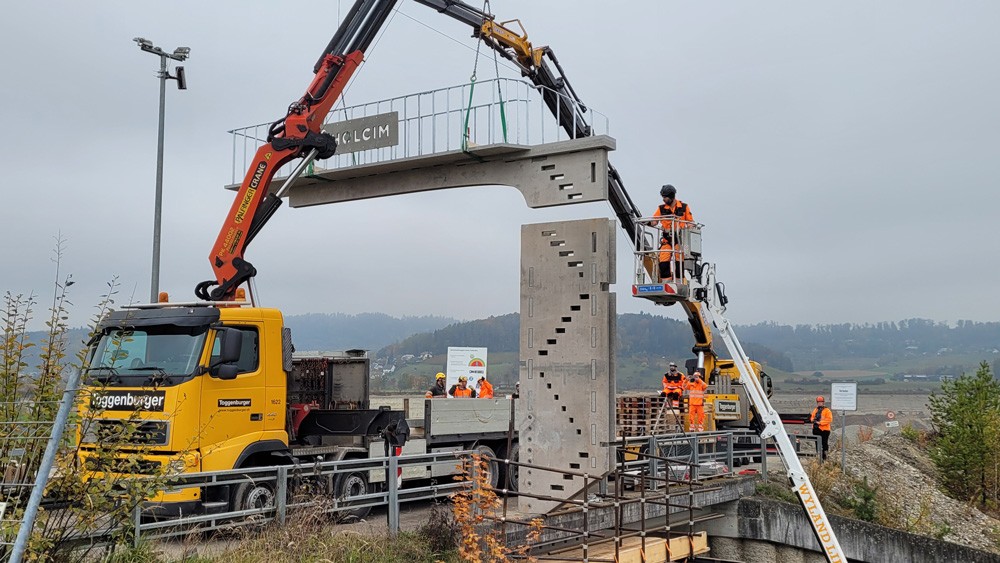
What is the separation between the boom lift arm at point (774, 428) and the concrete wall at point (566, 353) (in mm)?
3089

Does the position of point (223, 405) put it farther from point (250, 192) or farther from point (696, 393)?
point (696, 393)

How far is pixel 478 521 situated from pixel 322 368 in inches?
235

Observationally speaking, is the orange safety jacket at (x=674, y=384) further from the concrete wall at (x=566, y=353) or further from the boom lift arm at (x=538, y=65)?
the concrete wall at (x=566, y=353)

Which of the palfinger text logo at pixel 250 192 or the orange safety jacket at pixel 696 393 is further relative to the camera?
the orange safety jacket at pixel 696 393

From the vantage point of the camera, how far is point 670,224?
15695 millimetres

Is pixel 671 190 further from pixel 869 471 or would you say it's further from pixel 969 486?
pixel 969 486

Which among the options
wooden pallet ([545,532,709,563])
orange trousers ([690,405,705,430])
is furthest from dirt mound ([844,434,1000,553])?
wooden pallet ([545,532,709,563])

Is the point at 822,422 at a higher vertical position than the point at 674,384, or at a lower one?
lower

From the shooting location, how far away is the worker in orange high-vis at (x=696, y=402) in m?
20.0

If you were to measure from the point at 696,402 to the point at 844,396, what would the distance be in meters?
5.47

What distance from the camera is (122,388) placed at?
38.9 feet

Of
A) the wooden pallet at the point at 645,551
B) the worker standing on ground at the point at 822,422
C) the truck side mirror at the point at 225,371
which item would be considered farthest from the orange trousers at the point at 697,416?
the truck side mirror at the point at 225,371

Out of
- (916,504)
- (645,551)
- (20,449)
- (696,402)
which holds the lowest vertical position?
(916,504)

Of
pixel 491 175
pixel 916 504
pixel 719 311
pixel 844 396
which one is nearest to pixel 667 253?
pixel 719 311
